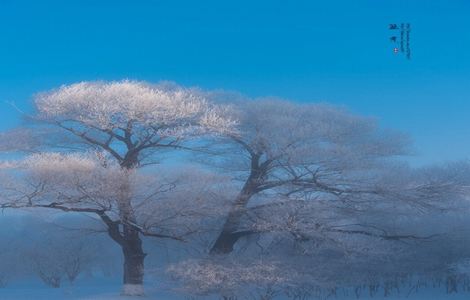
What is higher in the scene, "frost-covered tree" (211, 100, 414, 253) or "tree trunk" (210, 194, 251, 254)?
"frost-covered tree" (211, 100, 414, 253)

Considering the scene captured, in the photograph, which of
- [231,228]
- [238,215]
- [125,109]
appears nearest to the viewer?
[125,109]

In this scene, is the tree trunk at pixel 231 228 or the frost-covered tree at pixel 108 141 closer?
the frost-covered tree at pixel 108 141

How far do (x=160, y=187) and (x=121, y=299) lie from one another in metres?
3.14

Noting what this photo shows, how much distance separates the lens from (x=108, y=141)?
1911 centimetres

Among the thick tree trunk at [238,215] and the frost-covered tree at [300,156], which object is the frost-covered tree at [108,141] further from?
the thick tree trunk at [238,215]

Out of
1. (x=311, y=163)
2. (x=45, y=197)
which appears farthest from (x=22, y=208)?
(x=311, y=163)

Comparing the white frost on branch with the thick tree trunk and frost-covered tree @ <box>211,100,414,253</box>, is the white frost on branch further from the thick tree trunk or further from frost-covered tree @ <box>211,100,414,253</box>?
the thick tree trunk

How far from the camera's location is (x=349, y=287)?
20578 millimetres

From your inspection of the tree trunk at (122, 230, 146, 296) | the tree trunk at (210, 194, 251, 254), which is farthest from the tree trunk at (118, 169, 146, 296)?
the tree trunk at (210, 194, 251, 254)

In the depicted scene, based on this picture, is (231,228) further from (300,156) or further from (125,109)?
(125,109)

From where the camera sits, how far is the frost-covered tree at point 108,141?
650 inches

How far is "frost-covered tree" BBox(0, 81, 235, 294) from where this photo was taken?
16.5 m

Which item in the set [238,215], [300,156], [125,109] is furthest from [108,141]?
[300,156]

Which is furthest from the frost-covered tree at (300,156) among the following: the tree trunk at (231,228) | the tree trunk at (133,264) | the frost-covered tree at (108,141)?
the tree trunk at (133,264)
